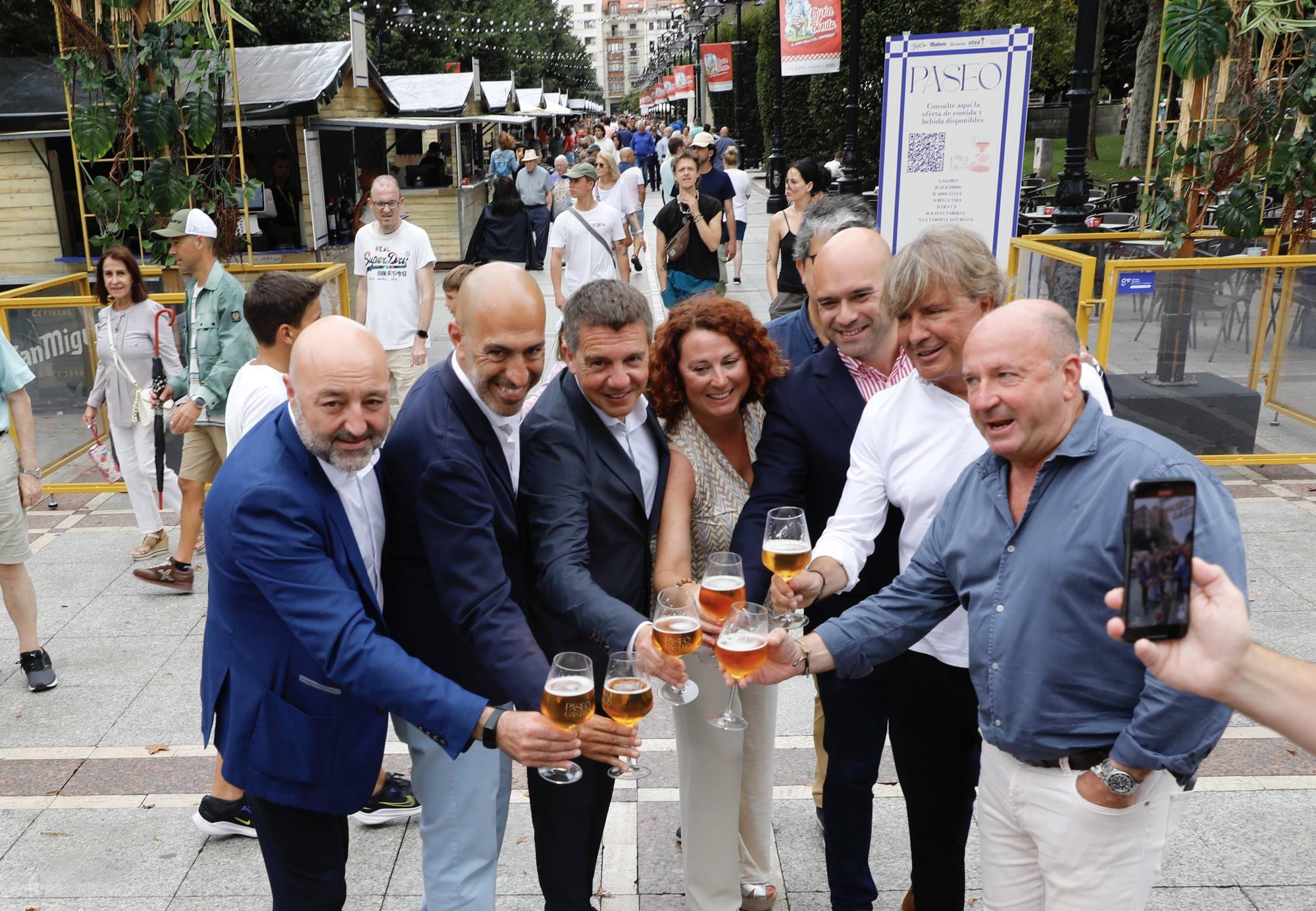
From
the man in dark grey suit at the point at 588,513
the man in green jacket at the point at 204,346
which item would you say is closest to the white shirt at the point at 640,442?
the man in dark grey suit at the point at 588,513

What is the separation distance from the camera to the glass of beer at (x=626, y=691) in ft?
8.77

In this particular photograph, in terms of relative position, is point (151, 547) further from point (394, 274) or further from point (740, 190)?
point (740, 190)

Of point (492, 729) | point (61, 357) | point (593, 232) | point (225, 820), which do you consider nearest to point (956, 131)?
point (593, 232)

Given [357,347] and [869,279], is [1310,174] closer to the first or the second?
[869,279]

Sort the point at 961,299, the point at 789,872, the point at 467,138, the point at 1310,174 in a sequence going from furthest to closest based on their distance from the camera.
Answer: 1. the point at 467,138
2. the point at 1310,174
3. the point at 789,872
4. the point at 961,299

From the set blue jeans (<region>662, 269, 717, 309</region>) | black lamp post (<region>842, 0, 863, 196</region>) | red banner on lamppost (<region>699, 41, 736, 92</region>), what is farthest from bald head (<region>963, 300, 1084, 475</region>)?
red banner on lamppost (<region>699, 41, 736, 92</region>)

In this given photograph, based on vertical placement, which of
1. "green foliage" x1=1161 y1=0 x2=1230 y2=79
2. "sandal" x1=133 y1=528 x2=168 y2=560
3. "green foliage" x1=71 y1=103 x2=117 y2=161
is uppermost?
"green foliage" x1=1161 y1=0 x2=1230 y2=79

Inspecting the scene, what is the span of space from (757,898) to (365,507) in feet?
6.65

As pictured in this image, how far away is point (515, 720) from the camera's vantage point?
264 centimetres

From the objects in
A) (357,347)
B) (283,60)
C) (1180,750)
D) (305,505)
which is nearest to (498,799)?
(305,505)

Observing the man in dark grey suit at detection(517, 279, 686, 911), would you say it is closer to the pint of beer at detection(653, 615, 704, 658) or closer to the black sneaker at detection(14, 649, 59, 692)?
the pint of beer at detection(653, 615, 704, 658)

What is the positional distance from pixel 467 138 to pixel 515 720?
27.6 m

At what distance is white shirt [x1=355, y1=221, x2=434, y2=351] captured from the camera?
27.9 ft

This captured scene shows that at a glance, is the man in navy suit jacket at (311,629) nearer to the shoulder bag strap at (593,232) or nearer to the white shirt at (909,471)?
the white shirt at (909,471)
